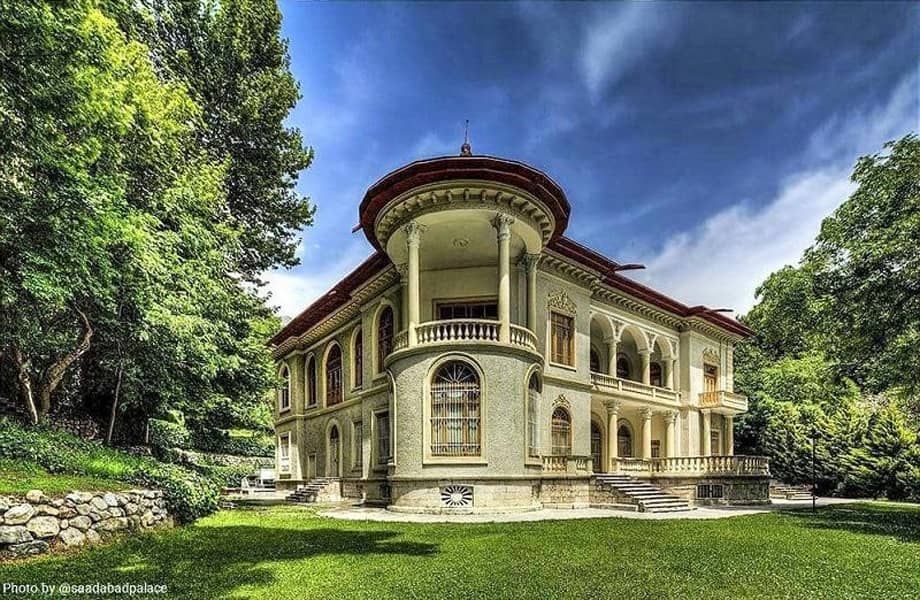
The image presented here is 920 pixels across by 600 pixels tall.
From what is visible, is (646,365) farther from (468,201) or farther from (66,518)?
(66,518)

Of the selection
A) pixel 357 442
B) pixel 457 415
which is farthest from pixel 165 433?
pixel 457 415

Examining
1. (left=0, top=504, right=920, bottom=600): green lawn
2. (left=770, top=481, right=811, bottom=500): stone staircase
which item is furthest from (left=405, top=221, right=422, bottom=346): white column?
(left=770, top=481, right=811, bottom=500): stone staircase

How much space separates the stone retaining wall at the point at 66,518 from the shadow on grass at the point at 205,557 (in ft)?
1.17

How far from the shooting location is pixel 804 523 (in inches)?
525

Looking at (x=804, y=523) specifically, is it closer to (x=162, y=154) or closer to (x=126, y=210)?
(x=126, y=210)

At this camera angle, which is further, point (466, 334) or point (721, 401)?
point (721, 401)

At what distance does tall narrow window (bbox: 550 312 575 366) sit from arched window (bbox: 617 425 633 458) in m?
6.87

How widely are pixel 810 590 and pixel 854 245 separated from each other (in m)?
9.65

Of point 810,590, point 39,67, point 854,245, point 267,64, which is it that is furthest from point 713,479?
point 267,64

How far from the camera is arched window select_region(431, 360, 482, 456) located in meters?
15.0

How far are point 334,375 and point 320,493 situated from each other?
5895mm

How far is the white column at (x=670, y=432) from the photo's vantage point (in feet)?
80.2

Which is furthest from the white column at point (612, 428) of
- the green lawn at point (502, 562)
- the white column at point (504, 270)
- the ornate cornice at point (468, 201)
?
the green lawn at point (502, 562)

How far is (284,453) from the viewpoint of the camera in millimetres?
29781
